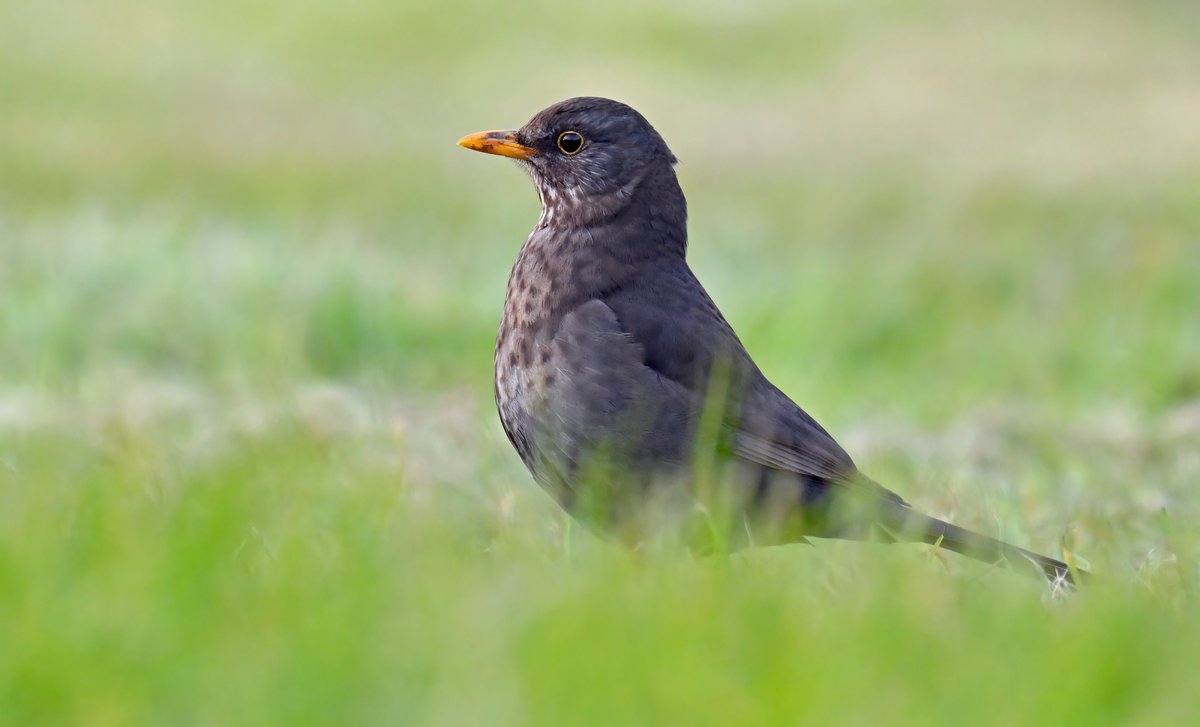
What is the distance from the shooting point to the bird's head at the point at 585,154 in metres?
5.15

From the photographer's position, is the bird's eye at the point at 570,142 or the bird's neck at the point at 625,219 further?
the bird's eye at the point at 570,142

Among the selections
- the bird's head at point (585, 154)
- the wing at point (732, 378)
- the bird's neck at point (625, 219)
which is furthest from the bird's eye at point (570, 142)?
the wing at point (732, 378)

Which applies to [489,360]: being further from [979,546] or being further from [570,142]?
[979,546]

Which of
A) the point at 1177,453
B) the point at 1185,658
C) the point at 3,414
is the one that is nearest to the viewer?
the point at 1185,658

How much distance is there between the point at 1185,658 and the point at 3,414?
191 inches

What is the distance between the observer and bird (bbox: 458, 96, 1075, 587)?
4223 mm

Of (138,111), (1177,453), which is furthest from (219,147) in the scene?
(1177,453)

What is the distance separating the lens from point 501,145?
5.40 m

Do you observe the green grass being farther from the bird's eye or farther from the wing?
the bird's eye

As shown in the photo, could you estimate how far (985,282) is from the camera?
1189 centimetres

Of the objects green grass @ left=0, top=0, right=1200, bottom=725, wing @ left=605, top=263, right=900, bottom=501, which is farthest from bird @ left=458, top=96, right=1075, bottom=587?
green grass @ left=0, top=0, right=1200, bottom=725

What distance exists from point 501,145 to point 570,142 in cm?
22

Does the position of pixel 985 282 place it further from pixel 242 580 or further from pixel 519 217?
pixel 242 580

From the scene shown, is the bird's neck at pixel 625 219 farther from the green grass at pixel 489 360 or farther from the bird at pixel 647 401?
the green grass at pixel 489 360
